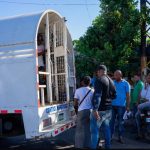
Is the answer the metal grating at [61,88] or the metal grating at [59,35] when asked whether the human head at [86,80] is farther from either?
the metal grating at [59,35]

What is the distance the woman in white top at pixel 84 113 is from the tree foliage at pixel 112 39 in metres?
6.75

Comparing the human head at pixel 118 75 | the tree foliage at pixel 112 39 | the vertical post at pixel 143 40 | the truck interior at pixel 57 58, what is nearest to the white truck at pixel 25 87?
the truck interior at pixel 57 58

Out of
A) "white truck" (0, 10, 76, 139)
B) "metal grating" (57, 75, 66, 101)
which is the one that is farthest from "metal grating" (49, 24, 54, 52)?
"metal grating" (57, 75, 66, 101)

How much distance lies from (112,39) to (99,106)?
27.1 feet

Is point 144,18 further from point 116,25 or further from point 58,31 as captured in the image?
point 58,31

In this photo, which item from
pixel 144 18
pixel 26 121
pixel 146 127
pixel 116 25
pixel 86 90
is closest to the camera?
pixel 26 121

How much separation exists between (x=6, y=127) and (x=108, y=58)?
24.2 ft

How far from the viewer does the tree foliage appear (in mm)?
14719

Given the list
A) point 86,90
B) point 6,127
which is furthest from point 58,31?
point 6,127

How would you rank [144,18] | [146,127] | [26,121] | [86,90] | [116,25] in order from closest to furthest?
[26,121] → [86,90] → [146,127] → [144,18] → [116,25]

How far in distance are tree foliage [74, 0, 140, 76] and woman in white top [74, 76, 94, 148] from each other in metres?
6.75

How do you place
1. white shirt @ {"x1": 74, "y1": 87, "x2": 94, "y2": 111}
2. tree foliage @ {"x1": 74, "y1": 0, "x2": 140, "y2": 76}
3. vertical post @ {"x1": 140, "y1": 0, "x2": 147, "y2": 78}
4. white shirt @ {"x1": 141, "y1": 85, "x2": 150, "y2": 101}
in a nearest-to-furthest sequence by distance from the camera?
white shirt @ {"x1": 74, "y1": 87, "x2": 94, "y2": 111} → white shirt @ {"x1": 141, "y1": 85, "x2": 150, "y2": 101} → vertical post @ {"x1": 140, "y1": 0, "x2": 147, "y2": 78} → tree foliage @ {"x1": 74, "y1": 0, "x2": 140, "y2": 76}

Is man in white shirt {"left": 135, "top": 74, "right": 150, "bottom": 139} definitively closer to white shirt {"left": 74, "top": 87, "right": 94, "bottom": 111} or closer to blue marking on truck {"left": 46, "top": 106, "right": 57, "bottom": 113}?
white shirt {"left": 74, "top": 87, "right": 94, "bottom": 111}

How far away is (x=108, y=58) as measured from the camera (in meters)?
14.9
